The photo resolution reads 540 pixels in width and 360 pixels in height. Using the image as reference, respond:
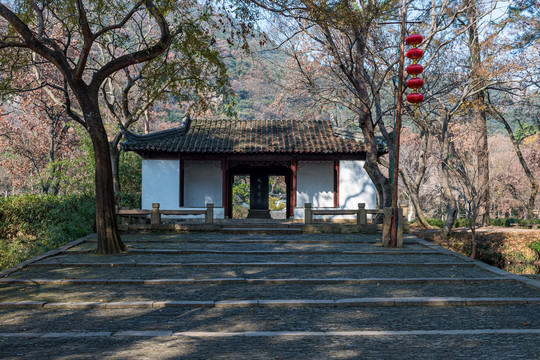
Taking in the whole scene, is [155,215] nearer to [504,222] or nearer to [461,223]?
[461,223]

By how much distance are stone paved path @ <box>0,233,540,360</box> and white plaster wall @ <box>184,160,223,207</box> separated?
7.42 meters

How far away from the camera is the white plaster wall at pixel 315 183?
717 inches

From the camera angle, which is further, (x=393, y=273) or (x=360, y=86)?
(x=360, y=86)

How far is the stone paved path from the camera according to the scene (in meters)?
4.86

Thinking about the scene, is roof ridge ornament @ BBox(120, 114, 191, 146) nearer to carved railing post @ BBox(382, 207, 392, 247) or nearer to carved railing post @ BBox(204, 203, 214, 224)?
carved railing post @ BBox(204, 203, 214, 224)

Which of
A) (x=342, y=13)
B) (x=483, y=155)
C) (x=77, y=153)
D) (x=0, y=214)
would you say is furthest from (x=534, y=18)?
(x=77, y=153)

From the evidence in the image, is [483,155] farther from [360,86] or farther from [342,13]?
[342,13]

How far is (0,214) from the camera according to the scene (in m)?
17.4

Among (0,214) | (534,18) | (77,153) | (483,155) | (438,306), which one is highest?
(534,18)

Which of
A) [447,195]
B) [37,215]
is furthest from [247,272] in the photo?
[37,215]

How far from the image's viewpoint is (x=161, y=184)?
57.8ft

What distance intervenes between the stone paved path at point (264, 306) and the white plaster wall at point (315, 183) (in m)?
7.19

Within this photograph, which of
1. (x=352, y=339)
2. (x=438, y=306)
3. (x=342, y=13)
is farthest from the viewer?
(x=342, y=13)

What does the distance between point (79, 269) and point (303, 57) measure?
1601 cm
